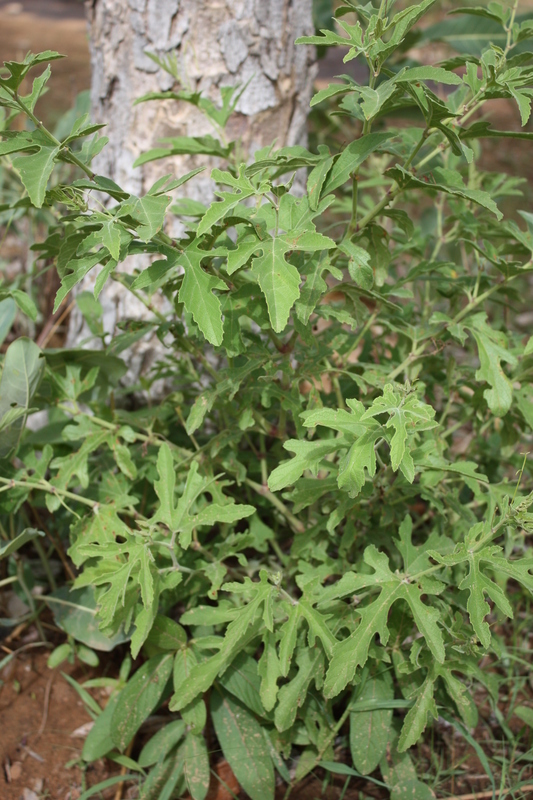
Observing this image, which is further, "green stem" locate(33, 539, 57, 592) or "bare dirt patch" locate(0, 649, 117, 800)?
"green stem" locate(33, 539, 57, 592)

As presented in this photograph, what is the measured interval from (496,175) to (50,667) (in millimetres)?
2038

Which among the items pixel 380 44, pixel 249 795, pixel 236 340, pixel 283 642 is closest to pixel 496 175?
pixel 380 44

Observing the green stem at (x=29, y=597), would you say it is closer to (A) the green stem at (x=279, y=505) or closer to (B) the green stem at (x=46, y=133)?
(A) the green stem at (x=279, y=505)

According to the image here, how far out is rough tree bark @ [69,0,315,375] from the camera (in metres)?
2.29

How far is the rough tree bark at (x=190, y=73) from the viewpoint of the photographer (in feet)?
7.50

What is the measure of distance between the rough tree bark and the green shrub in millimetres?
479

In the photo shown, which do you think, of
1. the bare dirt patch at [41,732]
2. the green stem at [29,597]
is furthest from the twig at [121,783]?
the green stem at [29,597]

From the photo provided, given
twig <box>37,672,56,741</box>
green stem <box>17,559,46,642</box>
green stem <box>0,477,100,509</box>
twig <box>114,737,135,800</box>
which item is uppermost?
green stem <box>0,477,100,509</box>

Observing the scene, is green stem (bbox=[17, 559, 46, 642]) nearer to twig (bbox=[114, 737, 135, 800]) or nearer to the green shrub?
the green shrub

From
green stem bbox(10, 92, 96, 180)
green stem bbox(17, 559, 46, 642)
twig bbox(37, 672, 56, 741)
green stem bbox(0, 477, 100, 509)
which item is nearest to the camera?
green stem bbox(10, 92, 96, 180)

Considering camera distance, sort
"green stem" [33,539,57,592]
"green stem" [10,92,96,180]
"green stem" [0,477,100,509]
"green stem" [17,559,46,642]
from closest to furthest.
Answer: "green stem" [10,92,96,180] < "green stem" [0,477,100,509] < "green stem" [17,559,46,642] < "green stem" [33,539,57,592]

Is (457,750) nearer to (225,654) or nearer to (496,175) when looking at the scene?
(225,654)

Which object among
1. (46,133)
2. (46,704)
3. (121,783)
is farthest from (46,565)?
(46,133)

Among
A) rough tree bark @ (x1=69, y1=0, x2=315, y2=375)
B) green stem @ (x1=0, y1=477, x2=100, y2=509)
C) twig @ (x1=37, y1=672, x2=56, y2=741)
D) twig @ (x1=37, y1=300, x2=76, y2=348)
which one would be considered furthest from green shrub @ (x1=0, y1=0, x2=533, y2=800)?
twig @ (x1=37, y1=300, x2=76, y2=348)
